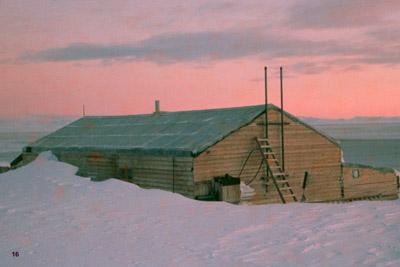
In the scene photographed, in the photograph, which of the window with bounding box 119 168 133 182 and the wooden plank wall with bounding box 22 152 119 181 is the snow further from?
the wooden plank wall with bounding box 22 152 119 181

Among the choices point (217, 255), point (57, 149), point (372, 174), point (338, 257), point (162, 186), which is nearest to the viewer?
point (338, 257)

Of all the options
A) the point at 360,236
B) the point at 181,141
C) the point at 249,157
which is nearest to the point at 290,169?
the point at 249,157

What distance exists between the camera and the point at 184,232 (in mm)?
12688

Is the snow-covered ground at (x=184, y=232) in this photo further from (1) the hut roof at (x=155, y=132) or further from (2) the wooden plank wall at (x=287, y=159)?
(1) the hut roof at (x=155, y=132)

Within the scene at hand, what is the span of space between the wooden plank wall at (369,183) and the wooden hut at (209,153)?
1.93ft

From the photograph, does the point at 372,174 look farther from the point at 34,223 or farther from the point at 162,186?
the point at 34,223

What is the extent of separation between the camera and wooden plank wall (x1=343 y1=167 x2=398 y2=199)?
27.1 metres

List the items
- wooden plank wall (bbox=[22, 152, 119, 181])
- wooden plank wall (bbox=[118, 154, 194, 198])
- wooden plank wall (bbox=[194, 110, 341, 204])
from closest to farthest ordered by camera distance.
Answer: wooden plank wall (bbox=[118, 154, 194, 198]) < wooden plank wall (bbox=[194, 110, 341, 204]) < wooden plank wall (bbox=[22, 152, 119, 181])

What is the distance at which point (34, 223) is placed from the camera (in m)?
14.4

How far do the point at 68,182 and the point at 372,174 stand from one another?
18.0 metres

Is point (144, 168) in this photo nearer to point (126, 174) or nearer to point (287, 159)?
point (126, 174)

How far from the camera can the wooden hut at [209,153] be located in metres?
21.5

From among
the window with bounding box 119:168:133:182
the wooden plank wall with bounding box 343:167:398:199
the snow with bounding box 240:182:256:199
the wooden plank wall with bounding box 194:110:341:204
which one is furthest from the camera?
the wooden plank wall with bounding box 343:167:398:199

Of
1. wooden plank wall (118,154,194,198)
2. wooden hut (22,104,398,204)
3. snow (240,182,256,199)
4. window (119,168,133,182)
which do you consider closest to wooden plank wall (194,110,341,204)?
wooden hut (22,104,398,204)
